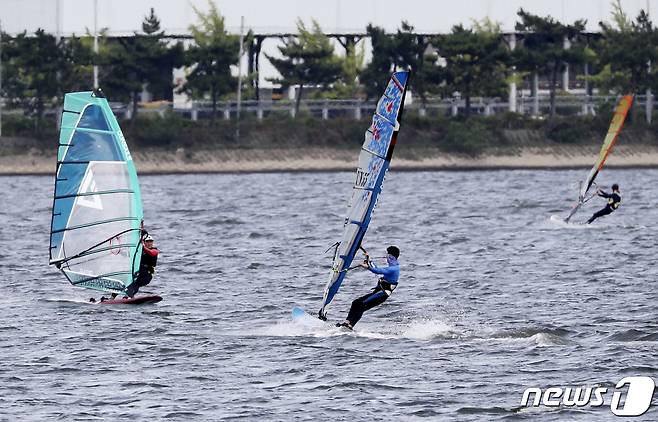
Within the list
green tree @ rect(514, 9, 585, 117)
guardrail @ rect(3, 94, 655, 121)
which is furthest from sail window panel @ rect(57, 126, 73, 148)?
green tree @ rect(514, 9, 585, 117)

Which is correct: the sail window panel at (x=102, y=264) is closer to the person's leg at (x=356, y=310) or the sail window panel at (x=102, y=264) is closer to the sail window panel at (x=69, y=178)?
the sail window panel at (x=69, y=178)

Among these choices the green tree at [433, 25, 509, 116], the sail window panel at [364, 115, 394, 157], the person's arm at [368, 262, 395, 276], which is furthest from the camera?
the green tree at [433, 25, 509, 116]

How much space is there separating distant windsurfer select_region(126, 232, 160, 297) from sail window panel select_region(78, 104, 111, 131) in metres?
2.66

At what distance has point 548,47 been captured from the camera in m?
109

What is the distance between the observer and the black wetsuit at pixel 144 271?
1252 inches

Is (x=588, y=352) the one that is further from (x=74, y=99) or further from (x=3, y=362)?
(x=74, y=99)

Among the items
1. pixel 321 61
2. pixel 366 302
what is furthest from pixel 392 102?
pixel 321 61

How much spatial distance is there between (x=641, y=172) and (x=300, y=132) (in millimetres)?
24023

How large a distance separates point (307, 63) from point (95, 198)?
73.7 meters

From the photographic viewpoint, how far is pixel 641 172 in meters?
103

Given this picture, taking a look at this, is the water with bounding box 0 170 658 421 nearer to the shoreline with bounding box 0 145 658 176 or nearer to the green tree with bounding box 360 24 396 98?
the shoreline with bounding box 0 145 658 176

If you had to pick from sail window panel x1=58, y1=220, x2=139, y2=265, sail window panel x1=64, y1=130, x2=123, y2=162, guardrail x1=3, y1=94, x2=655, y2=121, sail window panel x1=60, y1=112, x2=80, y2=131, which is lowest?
guardrail x1=3, y1=94, x2=655, y2=121

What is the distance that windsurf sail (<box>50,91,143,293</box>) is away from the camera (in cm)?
3219

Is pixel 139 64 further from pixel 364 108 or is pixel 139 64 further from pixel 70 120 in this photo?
pixel 70 120
